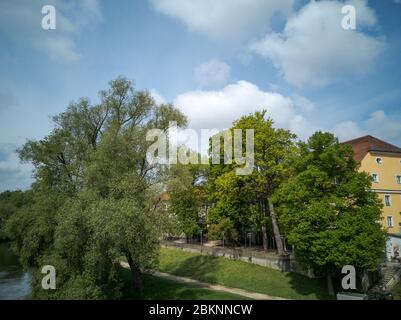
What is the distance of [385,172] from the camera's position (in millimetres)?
46938

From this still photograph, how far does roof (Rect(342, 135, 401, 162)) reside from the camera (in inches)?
1816

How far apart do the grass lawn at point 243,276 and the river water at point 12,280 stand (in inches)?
625

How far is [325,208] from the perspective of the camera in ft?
89.2

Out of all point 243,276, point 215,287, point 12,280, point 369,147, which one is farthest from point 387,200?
point 12,280

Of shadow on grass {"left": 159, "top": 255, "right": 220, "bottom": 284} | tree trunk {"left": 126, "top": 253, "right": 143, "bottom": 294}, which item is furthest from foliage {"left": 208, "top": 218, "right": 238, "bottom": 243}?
tree trunk {"left": 126, "top": 253, "right": 143, "bottom": 294}

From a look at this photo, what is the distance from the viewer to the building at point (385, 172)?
45.9m

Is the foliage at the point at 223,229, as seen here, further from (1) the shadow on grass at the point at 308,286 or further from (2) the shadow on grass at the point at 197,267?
(1) the shadow on grass at the point at 308,286

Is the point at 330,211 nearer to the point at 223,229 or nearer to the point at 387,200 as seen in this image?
the point at 223,229

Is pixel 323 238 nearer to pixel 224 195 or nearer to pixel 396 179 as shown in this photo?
pixel 224 195

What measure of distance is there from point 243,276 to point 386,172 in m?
24.6

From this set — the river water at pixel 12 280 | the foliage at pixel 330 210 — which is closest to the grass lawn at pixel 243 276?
the foliage at pixel 330 210
